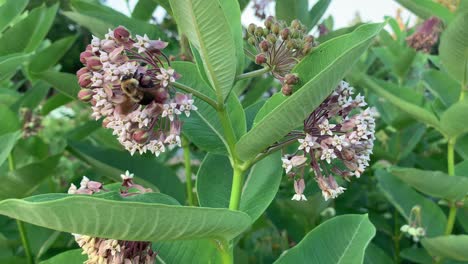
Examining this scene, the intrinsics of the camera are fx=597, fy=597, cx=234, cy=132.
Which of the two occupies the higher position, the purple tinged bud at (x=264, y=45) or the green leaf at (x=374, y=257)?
the purple tinged bud at (x=264, y=45)

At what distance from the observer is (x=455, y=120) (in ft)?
6.90

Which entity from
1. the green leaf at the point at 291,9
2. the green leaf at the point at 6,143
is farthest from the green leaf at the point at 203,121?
the green leaf at the point at 291,9

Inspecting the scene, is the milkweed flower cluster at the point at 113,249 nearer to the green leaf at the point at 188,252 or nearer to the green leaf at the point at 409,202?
the green leaf at the point at 188,252

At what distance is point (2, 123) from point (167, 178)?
0.59 metres

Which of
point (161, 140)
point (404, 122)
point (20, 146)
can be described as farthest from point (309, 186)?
point (20, 146)

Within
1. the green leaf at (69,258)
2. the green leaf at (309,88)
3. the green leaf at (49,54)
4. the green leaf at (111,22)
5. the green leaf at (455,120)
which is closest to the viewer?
the green leaf at (309,88)

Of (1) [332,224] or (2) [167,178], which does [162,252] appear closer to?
(1) [332,224]

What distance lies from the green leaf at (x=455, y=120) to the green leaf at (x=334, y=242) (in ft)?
2.69

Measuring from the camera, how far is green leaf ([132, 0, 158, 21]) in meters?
2.33

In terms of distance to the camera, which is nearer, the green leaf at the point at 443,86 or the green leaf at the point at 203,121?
the green leaf at the point at 203,121

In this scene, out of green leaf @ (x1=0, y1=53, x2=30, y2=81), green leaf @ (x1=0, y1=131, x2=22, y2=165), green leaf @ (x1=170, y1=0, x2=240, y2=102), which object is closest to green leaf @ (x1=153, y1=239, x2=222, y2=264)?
green leaf @ (x1=170, y1=0, x2=240, y2=102)

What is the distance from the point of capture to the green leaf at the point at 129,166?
6.42ft

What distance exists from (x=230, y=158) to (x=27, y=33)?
1.24 meters

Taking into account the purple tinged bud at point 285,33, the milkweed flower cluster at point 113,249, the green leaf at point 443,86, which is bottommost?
the milkweed flower cluster at point 113,249
